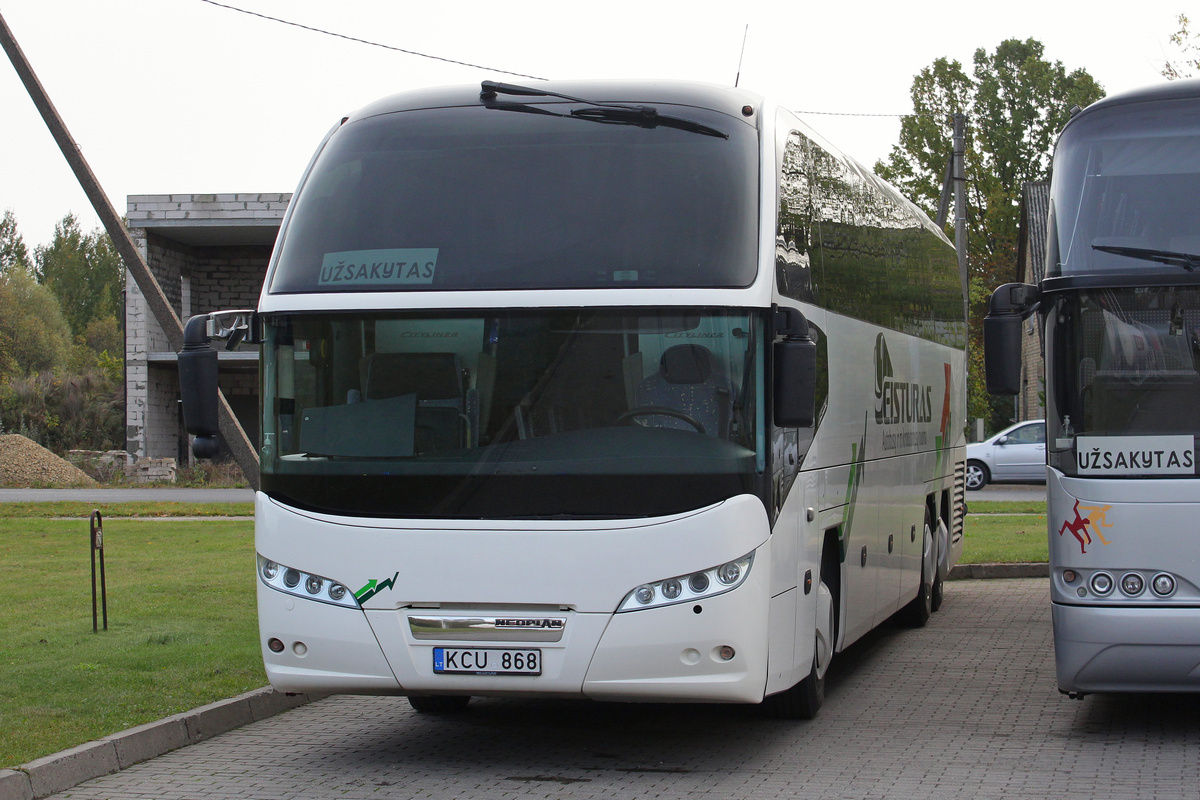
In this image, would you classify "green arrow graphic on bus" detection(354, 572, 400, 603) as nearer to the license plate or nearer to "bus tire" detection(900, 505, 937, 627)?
the license plate

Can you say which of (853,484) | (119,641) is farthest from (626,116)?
(119,641)

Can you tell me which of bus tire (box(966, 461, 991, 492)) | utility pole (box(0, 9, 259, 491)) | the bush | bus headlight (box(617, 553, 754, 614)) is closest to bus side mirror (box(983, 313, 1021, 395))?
bus headlight (box(617, 553, 754, 614))

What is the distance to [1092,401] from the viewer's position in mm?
7668

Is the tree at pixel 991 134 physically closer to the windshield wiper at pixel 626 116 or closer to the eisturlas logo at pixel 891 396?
the eisturlas logo at pixel 891 396

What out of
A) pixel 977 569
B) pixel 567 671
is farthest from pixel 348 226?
pixel 977 569

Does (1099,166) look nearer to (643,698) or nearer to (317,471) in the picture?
(643,698)

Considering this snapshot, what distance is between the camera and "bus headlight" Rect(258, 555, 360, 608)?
6973mm

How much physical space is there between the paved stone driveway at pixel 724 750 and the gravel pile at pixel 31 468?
32820 millimetres

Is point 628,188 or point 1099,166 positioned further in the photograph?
point 1099,166

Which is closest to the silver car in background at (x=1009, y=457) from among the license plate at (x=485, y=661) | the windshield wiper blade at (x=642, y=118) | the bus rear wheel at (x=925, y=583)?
the bus rear wheel at (x=925, y=583)

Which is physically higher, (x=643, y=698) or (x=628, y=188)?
(x=628, y=188)

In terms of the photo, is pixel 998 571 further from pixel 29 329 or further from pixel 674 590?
pixel 29 329

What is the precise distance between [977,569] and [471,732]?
33.3 feet

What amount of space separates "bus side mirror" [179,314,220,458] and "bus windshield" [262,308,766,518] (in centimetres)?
43
